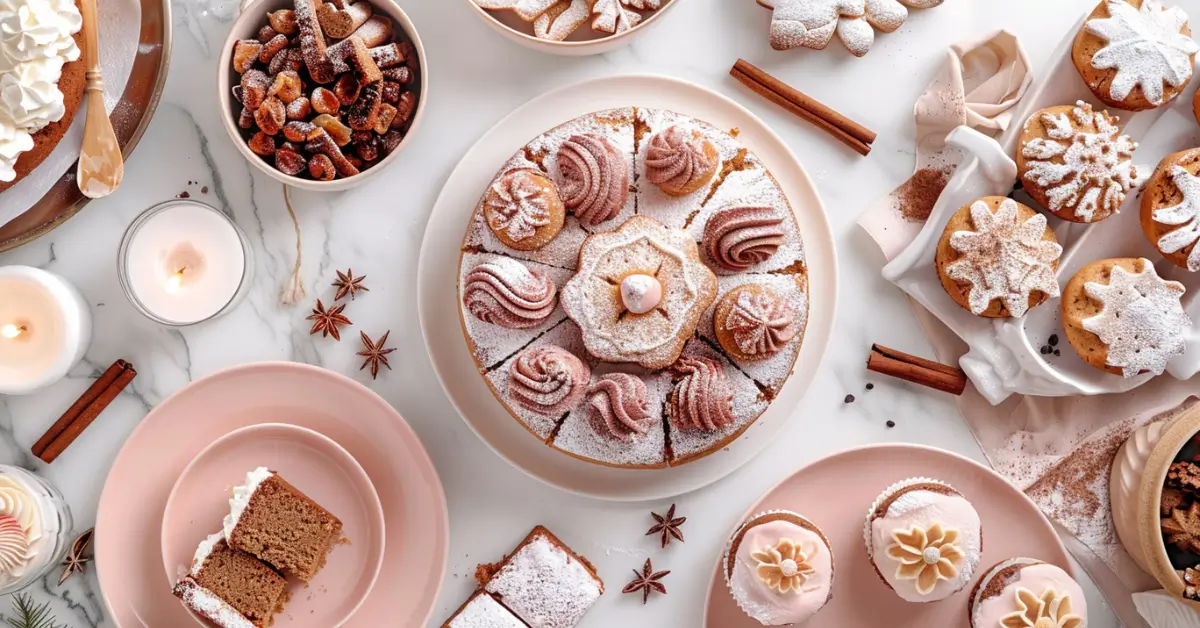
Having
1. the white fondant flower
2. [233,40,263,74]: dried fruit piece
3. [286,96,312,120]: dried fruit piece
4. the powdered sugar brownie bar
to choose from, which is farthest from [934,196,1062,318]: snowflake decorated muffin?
[233,40,263,74]: dried fruit piece

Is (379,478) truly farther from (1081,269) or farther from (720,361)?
(1081,269)

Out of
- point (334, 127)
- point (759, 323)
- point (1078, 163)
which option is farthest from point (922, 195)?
point (334, 127)

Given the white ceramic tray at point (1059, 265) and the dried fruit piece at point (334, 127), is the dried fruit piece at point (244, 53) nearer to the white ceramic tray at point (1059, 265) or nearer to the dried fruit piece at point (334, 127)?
the dried fruit piece at point (334, 127)

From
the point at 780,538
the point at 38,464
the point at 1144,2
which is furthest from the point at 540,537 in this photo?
the point at 1144,2

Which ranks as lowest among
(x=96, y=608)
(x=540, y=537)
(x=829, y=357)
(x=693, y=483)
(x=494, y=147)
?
(x=96, y=608)

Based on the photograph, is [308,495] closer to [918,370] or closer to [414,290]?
[414,290]

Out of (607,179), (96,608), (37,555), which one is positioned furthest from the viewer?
(96,608)

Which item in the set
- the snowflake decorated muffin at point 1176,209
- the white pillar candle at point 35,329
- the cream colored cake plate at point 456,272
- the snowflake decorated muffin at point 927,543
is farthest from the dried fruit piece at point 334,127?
the snowflake decorated muffin at point 1176,209

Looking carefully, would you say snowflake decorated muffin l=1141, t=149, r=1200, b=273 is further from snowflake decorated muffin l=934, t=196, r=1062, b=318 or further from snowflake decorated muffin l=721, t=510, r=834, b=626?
snowflake decorated muffin l=721, t=510, r=834, b=626

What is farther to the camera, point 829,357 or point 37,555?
point 829,357
